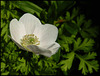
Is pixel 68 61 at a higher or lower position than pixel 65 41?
lower

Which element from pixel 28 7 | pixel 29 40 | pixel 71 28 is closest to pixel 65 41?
pixel 71 28

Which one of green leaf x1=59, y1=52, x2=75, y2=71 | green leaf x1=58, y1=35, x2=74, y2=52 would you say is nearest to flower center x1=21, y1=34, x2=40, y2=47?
green leaf x1=58, y1=35, x2=74, y2=52

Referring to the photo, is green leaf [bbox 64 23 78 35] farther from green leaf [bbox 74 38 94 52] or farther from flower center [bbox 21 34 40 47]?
flower center [bbox 21 34 40 47]

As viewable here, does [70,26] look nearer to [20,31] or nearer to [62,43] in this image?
[62,43]

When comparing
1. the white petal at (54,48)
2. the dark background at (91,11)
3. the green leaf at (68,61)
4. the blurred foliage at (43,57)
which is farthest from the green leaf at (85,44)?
the white petal at (54,48)

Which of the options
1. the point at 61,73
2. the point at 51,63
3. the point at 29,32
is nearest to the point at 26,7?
the point at 29,32

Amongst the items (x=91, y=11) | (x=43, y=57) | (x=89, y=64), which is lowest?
(x=89, y=64)

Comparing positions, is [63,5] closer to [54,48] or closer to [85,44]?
[85,44]
